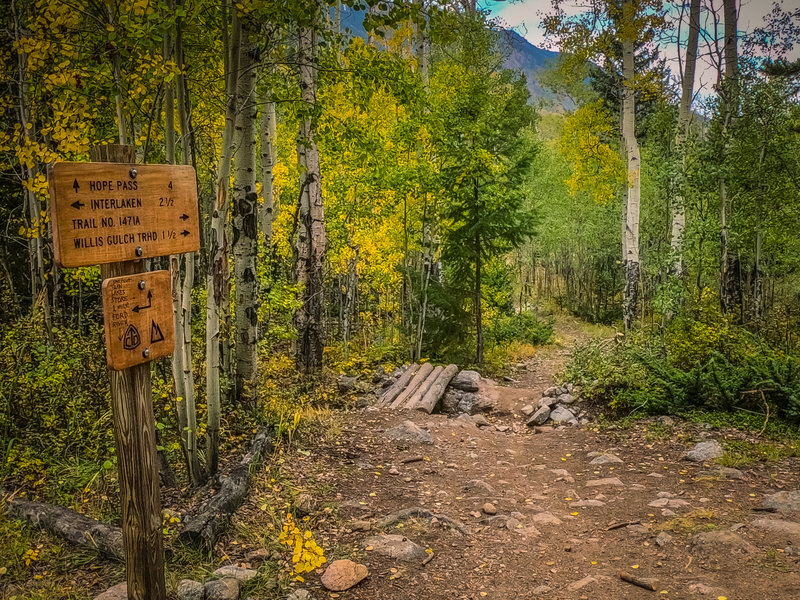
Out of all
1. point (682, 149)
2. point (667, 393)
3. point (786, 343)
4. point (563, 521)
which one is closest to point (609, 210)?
point (682, 149)

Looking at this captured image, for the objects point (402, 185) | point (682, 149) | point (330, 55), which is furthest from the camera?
point (682, 149)

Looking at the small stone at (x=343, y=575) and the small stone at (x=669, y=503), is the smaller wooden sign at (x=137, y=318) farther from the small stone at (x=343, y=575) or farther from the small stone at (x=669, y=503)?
the small stone at (x=669, y=503)

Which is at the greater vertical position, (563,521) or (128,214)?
(128,214)

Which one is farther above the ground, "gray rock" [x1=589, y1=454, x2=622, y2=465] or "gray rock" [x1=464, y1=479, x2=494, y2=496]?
"gray rock" [x1=464, y1=479, x2=494, y2=496]

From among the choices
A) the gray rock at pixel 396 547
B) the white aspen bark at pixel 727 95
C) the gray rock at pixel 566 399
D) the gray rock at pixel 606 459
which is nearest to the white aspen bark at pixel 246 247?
the gray rock at pixel 396 547

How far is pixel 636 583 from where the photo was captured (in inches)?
142

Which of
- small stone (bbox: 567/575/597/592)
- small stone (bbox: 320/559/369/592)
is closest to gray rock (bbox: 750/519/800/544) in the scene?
small stone (bbox: 567/575/597/592)

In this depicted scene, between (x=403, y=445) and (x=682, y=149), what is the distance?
31.9 feet

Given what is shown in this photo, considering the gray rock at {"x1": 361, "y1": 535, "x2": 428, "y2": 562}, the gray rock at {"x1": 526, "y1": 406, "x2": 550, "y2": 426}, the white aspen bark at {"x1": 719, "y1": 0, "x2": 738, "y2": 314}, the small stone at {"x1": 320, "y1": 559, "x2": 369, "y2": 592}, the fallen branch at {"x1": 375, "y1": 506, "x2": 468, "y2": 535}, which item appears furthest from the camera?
the white aspen bark at {"x1": 719, "y1": 0, "x2": 738, "y2": 314}

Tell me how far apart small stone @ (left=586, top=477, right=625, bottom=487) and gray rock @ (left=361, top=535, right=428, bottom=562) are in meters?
2.49

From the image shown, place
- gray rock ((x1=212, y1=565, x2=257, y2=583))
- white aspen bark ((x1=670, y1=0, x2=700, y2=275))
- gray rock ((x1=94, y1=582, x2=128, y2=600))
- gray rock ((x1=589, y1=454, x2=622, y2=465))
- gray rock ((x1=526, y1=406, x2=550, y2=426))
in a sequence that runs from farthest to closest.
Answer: white aspen bark ((x1=670, y1=0, x2=700, y2=275))
gray rock ((x1=526, y1=406, x2=550, y2=426))
gray rock ((x1=589, y1=454, x2=622, y2=465))
gray rock ((x1=212, y1=565, x2=257, y2=583))
gray rock ((x1=94, y1=582, x2=128, y2=600))

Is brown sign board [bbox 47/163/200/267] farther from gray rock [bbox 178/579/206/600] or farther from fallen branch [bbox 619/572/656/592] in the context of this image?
fallen branch [bbox 619/572/656/592]

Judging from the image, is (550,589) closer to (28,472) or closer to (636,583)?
(636,583)

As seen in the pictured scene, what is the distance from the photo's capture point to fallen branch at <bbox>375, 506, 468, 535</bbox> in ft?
15.0
